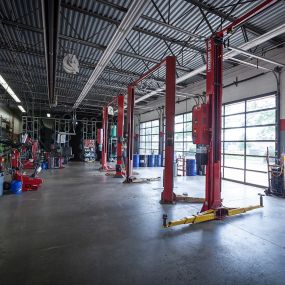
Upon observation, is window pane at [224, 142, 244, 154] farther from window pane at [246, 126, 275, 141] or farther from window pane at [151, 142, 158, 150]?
window pane at [151, 142, 158, 150]

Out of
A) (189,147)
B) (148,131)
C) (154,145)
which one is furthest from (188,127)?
(148,131)

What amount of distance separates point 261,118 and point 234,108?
162cm

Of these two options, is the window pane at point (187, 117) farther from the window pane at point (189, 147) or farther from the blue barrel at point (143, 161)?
the blue barrel at point (143, 161)

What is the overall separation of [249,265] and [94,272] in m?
2.00

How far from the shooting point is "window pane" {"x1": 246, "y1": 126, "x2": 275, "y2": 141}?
7.90 meters

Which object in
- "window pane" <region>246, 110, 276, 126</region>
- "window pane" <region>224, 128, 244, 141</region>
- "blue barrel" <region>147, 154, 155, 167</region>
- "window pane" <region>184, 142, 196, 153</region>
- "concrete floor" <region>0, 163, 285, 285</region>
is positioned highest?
"window pane" <region>246, 110, 276, 126</region>

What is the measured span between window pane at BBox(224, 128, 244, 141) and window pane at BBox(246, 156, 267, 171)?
94 centimetres

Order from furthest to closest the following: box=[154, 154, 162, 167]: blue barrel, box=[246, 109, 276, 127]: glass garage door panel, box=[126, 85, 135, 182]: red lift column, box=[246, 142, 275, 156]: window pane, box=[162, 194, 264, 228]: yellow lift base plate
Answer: box=[154, 154, 162, 167]: blue barrel, box=[126, 85, 135, 182]: red lift column, box=[246, 142, 275, 156]: window pane, box=[246, 109, 276, 127]: glass garage door panel, box=[162, 194, 264, 228]: yellow lift base plate

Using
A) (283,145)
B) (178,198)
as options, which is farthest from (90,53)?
(283,145)

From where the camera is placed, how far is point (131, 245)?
10.8 feet

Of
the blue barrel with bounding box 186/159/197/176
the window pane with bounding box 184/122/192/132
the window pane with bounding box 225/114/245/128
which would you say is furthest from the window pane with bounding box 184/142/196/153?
the window pane with bounding box 225/114/245/128

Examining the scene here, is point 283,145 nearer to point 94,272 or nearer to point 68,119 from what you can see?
point 94,272

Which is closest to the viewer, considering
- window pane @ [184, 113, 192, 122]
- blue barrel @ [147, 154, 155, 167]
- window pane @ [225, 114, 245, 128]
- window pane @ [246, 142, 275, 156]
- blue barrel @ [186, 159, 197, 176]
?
window pane @ [246, 142, 275, 156]

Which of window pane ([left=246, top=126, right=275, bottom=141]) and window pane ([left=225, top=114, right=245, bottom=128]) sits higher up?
window pane ([left=225, top=114, right=245, bottom=128])
